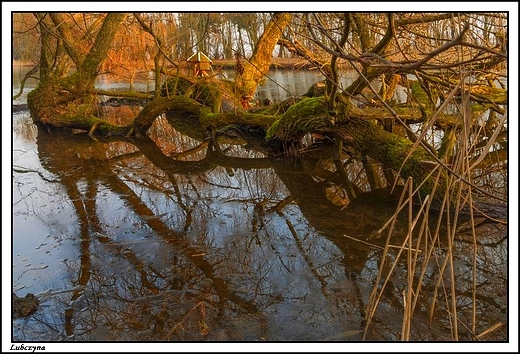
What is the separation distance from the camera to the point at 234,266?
167 inches

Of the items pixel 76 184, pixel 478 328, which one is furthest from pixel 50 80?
pixel 478 328

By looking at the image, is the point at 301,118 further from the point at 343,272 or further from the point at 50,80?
the point at 50,80

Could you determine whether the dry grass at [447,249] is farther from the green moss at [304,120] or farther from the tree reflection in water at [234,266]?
the green moss at [304,120]

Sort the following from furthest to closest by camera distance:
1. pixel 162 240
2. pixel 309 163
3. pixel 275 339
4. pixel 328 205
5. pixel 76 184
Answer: pixel 309 163 < pixel 76 184 < pixel 328 205 < pixel 162 240 < pixel 275 339

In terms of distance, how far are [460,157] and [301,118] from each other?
571cm

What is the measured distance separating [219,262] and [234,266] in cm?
17

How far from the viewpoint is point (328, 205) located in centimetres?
594

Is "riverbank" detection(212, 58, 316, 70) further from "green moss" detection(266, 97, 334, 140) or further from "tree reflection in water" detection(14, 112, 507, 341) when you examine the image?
"tree reflection in water" detection(14, 112, 507, 341)

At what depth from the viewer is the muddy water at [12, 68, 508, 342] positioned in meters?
3.29

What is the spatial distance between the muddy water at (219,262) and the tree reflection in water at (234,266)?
0.01 meters

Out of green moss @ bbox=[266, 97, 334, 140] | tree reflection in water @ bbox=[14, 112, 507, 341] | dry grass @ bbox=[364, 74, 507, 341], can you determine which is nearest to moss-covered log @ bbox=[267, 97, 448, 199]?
green moss @ bbox=[266, 97, 334, 140]

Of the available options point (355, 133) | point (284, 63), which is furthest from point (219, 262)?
point (284, 63)

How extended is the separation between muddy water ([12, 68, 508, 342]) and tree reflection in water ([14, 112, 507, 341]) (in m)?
0.01

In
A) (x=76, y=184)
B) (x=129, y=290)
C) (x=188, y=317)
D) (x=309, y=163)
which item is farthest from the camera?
(x=309, y=163)
